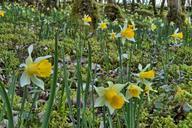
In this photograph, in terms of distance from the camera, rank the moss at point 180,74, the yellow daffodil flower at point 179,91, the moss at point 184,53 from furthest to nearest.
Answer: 1. the moss at point 184,53
2. the moss at point 180,74
3. the yellow daffodil flower at point 179,91

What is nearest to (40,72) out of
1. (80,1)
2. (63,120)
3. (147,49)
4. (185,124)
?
(63,120)

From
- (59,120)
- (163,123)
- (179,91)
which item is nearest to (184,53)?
(179,91)

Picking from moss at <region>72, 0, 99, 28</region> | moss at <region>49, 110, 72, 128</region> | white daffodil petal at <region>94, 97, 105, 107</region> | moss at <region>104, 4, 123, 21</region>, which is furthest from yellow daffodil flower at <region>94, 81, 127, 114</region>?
moss at <region>104, 4, 123, 21</region>

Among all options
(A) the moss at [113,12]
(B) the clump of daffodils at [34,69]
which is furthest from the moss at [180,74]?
(A) the moss at [113,12]

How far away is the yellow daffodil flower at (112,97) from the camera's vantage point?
1.44 meters

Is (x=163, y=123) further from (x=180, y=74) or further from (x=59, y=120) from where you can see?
(x=180, y=74)

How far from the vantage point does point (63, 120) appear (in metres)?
2.57

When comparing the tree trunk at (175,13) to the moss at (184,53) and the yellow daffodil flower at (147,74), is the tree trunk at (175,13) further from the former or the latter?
the yellow daffodil flower at (147,74)

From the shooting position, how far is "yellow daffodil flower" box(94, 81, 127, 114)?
1439 mm

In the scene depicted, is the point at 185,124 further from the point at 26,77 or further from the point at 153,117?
the point at 26,77

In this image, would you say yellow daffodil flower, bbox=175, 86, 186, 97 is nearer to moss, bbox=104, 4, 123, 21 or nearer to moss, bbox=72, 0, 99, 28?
moss, bbox=72, 0, 99, 28

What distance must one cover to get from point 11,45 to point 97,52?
112 centimetres

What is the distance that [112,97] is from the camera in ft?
4.81

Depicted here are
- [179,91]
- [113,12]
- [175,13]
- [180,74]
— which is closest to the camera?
[179,91]
